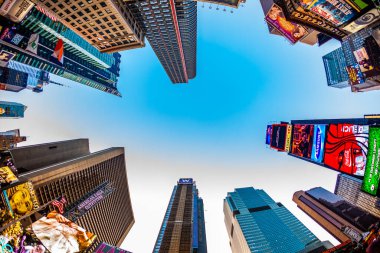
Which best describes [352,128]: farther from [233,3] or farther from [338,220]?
[338,220]

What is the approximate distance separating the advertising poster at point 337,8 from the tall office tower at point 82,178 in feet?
232

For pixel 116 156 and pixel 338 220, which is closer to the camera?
pixel 338 220

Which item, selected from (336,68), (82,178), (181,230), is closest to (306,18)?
(336,68)

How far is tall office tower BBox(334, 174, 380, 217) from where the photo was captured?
125 metres

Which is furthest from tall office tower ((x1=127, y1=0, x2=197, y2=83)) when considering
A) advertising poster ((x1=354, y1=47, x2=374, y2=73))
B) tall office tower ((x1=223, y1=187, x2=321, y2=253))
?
tall office tower ((x1=223, y1=187, x2=321, y2=253))

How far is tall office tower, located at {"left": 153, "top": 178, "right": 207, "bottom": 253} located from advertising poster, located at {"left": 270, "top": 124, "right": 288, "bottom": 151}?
80.1 meters

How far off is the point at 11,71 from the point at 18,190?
5302 inches

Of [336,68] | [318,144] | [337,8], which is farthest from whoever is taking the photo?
[336,68]

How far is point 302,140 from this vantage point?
4531 centimetres

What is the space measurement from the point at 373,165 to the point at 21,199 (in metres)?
36.7

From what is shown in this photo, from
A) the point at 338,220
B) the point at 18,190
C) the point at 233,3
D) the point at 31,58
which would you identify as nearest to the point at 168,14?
the point at 233,3

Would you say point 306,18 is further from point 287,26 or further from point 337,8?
point 287,26

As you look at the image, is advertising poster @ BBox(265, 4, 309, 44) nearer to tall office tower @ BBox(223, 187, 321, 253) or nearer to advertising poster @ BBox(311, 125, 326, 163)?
advertising poster @ BBox(311, 125, 326, 163)

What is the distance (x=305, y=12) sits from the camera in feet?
137
